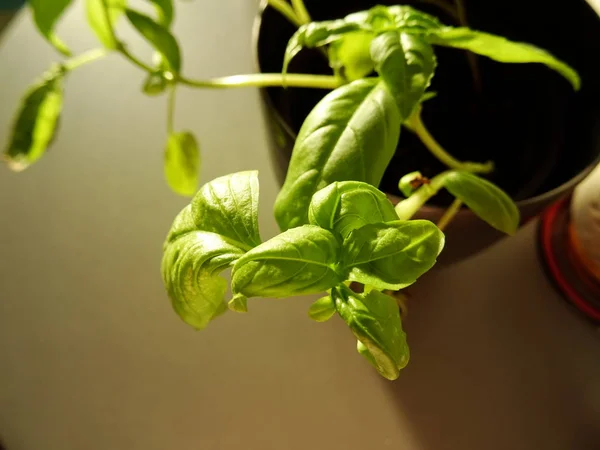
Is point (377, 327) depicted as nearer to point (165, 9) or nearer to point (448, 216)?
point (448, 216)

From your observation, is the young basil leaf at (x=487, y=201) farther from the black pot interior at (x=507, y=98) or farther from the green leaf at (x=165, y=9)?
the green leaf at (x=165, y=9)

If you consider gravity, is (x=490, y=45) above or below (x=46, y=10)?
below

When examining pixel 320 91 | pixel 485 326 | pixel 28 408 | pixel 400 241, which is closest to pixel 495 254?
pixel 485 326

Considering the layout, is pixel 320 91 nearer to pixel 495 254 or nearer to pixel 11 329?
pixel 495 254

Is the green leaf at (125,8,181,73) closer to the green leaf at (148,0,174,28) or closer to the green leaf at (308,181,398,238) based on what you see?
the green leaf at (148,0,174,28)

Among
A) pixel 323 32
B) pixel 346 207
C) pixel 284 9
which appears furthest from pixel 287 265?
pixel 284 9

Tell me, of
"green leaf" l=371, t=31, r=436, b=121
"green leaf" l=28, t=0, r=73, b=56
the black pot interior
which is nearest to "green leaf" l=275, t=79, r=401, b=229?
"green leaf" l=371, t=31, r=436, b=121
